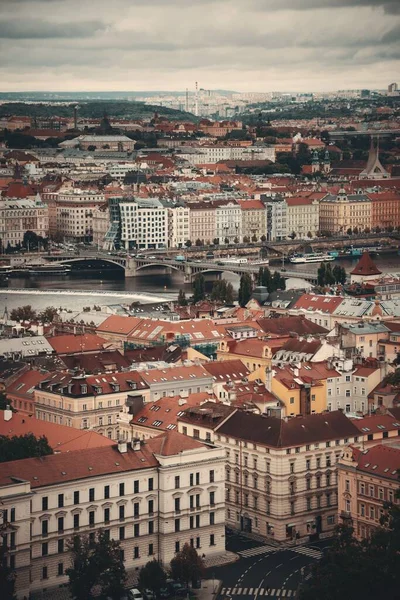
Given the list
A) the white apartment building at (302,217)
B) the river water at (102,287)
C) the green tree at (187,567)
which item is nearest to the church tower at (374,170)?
the white apartment building at (302,217)

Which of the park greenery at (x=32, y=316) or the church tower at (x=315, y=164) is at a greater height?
the park greenery at (x=32, y=316)

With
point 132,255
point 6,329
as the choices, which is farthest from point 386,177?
point 6,329

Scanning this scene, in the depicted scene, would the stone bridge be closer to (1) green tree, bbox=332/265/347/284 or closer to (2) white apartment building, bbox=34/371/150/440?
(1) green tree, bbox=332/265/347/284

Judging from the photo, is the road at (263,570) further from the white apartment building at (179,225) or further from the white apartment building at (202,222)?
the white apartment building at (202,222)

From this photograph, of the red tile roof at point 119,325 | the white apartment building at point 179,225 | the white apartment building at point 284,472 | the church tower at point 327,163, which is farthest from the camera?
the church tower at point 327,163

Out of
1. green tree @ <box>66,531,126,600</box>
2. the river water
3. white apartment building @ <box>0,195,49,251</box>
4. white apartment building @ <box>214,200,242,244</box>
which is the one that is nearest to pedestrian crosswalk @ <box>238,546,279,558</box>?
green tree @ <box>66,531,126,600</box>

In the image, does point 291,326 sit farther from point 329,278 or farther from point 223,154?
point 223,154
